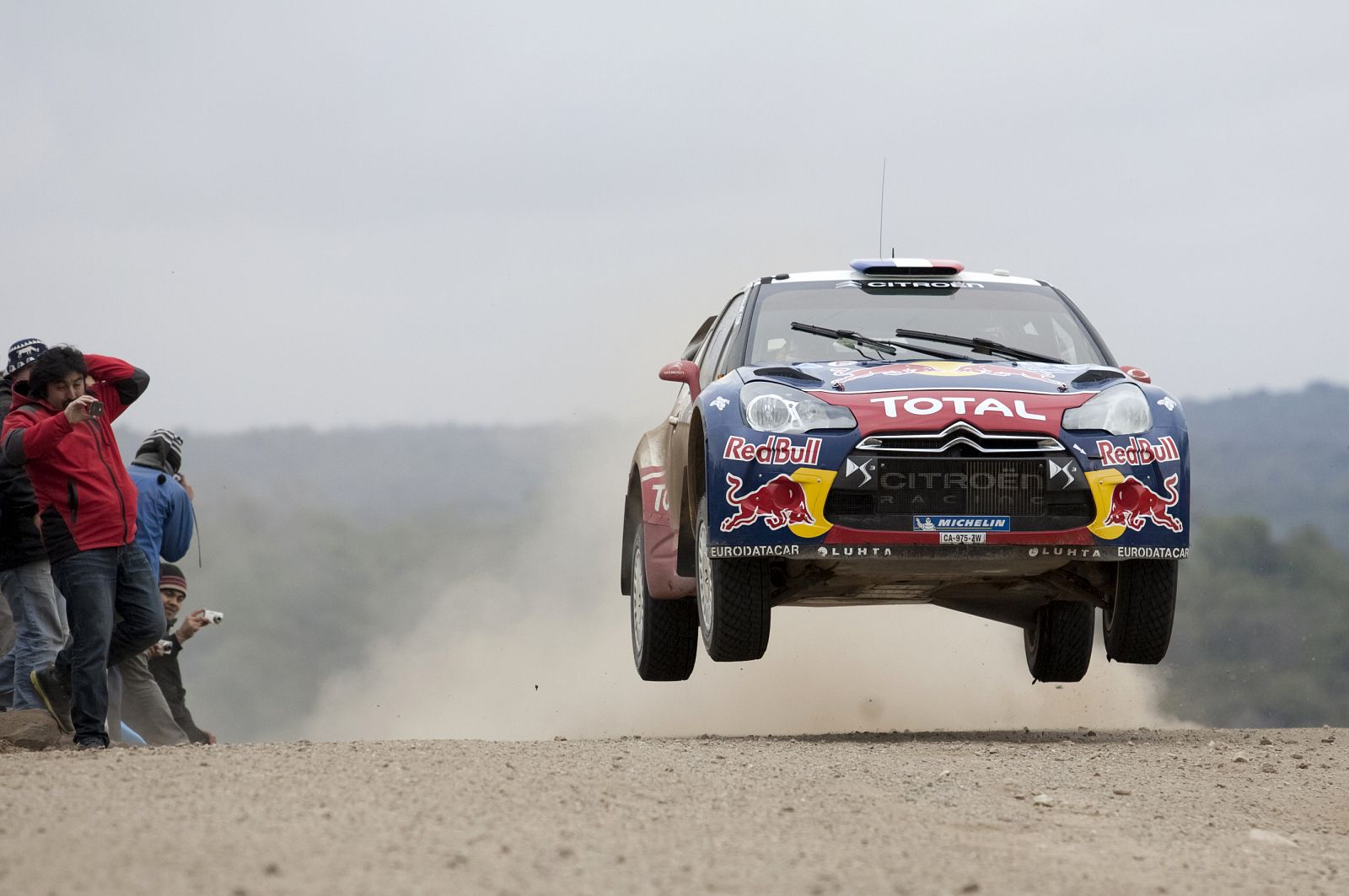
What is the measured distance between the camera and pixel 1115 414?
23.3ft

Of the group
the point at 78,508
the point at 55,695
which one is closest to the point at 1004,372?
the point at 78,508

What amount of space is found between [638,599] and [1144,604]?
2826mm

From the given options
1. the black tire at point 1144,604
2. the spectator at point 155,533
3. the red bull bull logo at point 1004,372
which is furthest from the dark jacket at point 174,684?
the black tire at point 1144,604

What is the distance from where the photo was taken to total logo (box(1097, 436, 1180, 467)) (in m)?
6.99

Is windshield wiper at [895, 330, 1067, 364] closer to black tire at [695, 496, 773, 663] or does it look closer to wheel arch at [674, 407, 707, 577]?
wheel arch at [674, 407, 707, 577]

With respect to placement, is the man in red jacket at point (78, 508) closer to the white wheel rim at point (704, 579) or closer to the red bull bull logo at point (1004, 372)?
the white wheel rim at point (704, 579)

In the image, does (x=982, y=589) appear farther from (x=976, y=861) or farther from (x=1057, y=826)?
(x=976, y=861)

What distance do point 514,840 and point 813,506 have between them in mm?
2715

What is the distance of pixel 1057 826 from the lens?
5.33 metres

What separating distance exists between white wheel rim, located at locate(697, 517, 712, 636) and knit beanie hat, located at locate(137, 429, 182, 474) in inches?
120

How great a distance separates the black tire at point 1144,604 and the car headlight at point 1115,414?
0.60 metres

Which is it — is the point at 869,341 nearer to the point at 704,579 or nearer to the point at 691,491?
the point at 691,491

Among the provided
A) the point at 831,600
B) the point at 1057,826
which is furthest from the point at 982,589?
the point at 1057,826

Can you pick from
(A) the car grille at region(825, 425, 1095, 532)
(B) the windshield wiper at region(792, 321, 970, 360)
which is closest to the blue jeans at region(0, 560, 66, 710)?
(B) the windshield wiper at region(792, 321, 970, 360)
